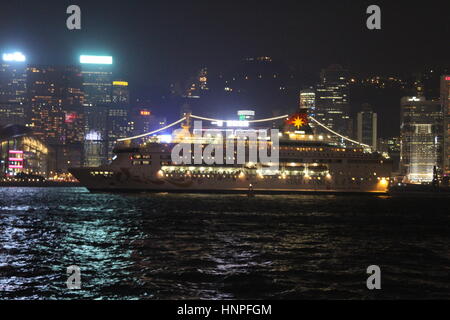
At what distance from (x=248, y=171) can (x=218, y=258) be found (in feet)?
197

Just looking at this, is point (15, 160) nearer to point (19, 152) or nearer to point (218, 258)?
point (19, 152)

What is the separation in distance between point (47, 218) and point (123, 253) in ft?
64.8

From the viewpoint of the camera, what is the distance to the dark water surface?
15.9m

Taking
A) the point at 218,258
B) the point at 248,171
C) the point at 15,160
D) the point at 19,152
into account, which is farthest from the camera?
the point at 19,152

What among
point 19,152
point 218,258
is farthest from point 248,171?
point 19,152

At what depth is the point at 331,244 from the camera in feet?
89.6

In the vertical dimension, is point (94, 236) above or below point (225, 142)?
below

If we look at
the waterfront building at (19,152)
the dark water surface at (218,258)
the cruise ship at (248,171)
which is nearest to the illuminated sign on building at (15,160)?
the waterfront building at (19,152)

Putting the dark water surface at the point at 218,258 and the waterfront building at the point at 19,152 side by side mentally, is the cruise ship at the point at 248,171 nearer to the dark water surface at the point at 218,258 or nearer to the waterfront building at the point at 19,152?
the dark water surface at the point at 218,258

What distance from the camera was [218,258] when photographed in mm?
21672

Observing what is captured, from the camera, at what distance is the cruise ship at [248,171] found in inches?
3140
